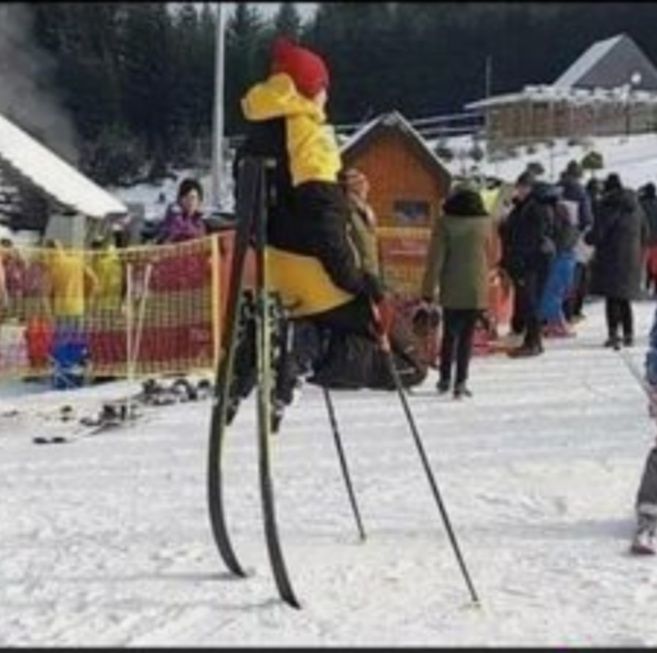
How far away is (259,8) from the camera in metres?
5.91

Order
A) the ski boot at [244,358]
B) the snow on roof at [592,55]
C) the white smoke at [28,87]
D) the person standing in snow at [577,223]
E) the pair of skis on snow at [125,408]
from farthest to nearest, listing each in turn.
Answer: the person standing in snow at [577,223] < the pair of skis on snow at [125,408] < the white smoke at [28,87] < the ski boot at [244,358] < the snow on roof at [592,55]

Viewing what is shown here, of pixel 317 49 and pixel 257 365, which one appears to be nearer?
pixel 257 365

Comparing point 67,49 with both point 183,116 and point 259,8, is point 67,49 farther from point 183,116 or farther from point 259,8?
point 183,116

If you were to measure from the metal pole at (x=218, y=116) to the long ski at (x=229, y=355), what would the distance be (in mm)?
1305

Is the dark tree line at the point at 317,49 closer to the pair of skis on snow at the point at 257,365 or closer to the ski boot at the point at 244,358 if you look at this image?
the pair of skis on snow at the point at 257,365

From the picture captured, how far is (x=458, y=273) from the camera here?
12938 millimetres

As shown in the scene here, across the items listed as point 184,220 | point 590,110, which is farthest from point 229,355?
point 590,110

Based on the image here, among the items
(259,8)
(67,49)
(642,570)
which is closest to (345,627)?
(642,570)

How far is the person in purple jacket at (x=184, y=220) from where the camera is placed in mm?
14324

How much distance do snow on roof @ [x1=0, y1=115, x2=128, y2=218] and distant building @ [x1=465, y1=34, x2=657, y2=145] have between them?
22.2 feet

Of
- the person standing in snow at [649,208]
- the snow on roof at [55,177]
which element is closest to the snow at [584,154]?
the person standing in snow at [649,208]

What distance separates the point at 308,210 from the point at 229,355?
65 centimetres

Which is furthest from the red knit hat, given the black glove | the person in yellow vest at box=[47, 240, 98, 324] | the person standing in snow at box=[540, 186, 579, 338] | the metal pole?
the person standing in snow at box=[540, 186, 579, 338]

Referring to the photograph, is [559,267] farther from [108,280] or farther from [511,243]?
[108,280]
